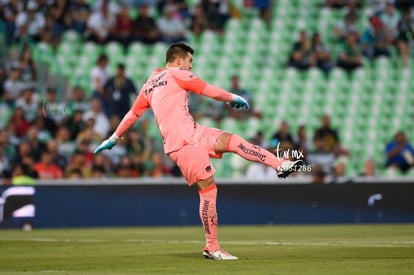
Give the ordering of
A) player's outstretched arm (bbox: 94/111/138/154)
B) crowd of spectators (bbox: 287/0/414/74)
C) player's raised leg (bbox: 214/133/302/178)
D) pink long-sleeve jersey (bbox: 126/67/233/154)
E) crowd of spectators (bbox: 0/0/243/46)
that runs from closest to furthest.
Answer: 1. player's raised leg (bbox: 214/133/302/178)
2. pink long-sleeve jersey (bbox: 126/67/233/154)
3. player's outstretched arm (bbox: 94/111/138/154)
4. crowd of spectators (bbox: 0/0/243/46)
5. crowd of spectators (bbox: 287/0/414/74)

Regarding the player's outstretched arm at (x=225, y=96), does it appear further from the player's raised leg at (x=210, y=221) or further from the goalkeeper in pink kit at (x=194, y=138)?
the player's raised leg at (x=210, y=221)

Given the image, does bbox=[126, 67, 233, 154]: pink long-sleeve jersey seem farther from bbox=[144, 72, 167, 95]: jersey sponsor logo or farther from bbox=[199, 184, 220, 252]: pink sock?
bbox=[199, 184, 220, 252]: pink sock

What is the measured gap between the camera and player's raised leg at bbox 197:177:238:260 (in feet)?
38.9

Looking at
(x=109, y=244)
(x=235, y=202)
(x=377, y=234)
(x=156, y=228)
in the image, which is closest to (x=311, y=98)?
(x=235, y=202)

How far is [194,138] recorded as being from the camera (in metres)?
12.1

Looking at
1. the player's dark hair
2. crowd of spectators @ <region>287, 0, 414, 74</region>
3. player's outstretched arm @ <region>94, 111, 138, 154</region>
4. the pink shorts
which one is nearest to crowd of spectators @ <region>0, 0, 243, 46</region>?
crowd of spectators @ <region>287, 0, 414, 74</region>

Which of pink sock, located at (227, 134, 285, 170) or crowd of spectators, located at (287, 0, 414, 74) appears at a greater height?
crowd of spectators, located at (287, 0, 414, 74)

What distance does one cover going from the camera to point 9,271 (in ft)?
35.4

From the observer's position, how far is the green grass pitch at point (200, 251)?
35.0 ft

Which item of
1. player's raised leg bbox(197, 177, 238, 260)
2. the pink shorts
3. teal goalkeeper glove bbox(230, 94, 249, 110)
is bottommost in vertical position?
player's raised leg bbox(197, 177, 238, 260)

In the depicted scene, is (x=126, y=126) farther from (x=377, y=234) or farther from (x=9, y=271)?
(x=377, y=234)

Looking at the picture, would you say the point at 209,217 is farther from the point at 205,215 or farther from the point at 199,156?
the point at 199,156

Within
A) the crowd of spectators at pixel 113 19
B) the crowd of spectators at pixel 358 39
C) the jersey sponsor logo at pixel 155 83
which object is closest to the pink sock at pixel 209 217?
the jersey sponsor logo at pixel 155 83

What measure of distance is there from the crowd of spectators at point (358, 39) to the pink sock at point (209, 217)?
15.5 m
